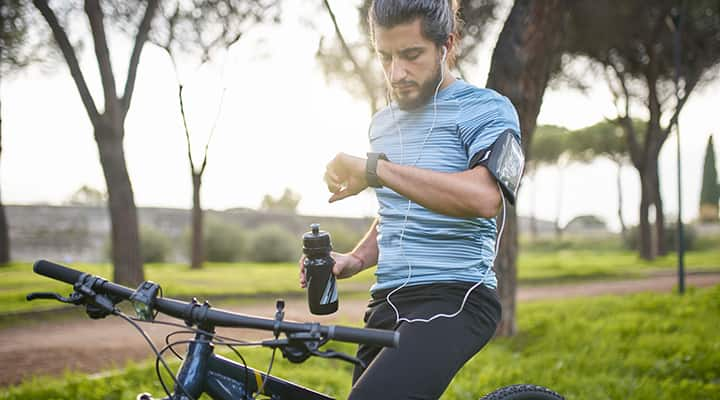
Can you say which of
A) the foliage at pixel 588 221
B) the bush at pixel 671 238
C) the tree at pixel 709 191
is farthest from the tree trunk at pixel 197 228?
the foliage at pixel 588 221

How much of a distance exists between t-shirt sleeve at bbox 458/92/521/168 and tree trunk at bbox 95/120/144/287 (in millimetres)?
10222

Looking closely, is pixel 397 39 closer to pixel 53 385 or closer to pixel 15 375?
pixel 53 385

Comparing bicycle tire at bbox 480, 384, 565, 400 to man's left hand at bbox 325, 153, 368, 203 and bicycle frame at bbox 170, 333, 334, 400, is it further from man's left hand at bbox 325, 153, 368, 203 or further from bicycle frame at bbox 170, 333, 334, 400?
man's left hand at bbox 325, 153, 368, 203

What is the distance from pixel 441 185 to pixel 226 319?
0.69 m

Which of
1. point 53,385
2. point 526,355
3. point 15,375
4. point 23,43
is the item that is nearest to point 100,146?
point 23,43

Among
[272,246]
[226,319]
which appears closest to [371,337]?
[226,319]

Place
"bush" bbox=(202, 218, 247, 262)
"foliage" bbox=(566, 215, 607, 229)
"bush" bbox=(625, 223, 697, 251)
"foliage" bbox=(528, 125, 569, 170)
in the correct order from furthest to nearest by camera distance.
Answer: "foliage" bbox=(566, 215, 607, 229) → "foliage" bbox=(528, 125, 569, 170) → "bush" bbox=(625, 223, 697, 251) → "bush" bbox=(202, 218, 247, 262)

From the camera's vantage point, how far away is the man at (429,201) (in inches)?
74.1

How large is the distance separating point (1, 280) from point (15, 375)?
7.47 meters

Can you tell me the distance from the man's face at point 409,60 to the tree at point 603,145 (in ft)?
124

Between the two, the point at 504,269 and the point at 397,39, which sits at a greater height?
the point at 397,39

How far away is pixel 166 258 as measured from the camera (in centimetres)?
2123

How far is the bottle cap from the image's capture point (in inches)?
80.3

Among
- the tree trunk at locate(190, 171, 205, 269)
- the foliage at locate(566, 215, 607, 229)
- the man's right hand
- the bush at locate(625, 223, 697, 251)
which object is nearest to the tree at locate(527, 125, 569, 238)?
the bush at locate(625, 223, 697, 251)
